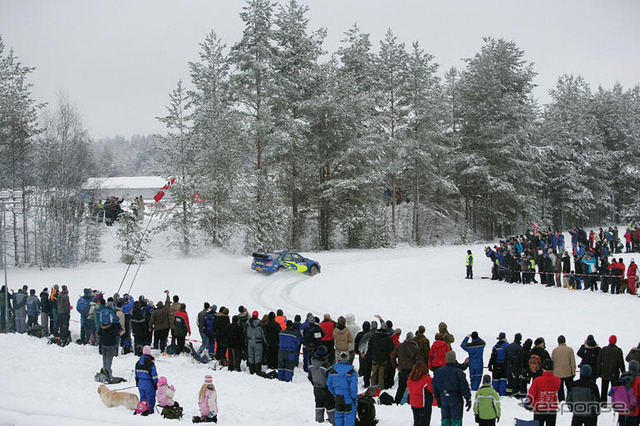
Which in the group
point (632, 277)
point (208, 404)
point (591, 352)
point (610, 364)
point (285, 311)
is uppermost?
point (632, 277)

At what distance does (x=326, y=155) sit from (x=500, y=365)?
29.8m

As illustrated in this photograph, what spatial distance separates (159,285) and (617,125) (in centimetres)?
5241

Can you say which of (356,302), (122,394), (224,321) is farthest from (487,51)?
(122,394)

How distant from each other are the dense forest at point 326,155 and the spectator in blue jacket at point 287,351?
20627 millimetres

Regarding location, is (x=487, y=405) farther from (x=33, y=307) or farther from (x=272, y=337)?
(x=33, y=307)

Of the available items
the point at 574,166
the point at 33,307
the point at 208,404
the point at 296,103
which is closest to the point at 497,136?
the point at 574,166

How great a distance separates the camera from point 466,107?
4553cm

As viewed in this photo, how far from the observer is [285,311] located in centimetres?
2089

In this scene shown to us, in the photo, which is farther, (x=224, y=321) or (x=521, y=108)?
(x=521, y=108)

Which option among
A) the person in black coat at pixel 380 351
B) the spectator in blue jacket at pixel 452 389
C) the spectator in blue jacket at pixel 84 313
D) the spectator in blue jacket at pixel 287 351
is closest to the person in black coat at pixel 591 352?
the spectator in blue jacket at pixel 452 389

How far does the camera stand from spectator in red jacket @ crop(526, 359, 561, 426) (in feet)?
27.4

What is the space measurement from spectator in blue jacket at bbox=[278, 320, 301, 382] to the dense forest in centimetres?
2063

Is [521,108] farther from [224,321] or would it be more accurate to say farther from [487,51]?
[224,321]

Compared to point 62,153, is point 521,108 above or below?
above
